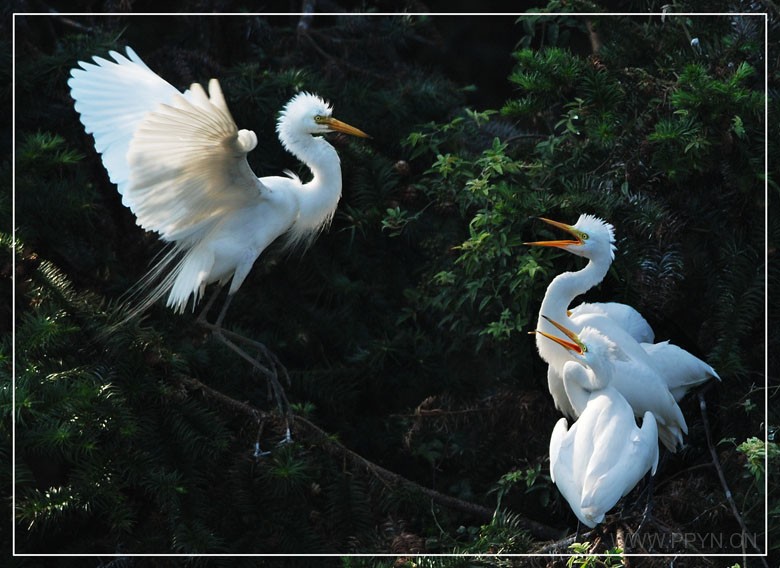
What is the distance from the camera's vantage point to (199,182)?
265 cm

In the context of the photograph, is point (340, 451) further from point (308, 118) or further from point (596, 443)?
point (308, 118)

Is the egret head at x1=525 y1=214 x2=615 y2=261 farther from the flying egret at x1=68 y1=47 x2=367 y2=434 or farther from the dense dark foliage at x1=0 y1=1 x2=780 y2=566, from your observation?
the flying egret at x1=68 y1=47 x2=367 y2=434

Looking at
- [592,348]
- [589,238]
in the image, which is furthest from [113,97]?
[592,348]

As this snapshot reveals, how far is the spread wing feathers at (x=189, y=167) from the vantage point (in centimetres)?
241

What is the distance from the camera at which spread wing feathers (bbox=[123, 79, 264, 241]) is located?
2.41 metres

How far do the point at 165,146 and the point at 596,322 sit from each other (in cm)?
117

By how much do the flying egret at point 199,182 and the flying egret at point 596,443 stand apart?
738 millimetres

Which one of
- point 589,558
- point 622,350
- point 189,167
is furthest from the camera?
point 622,350

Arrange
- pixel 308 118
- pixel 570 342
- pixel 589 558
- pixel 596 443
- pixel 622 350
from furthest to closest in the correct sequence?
pixel 308 118
pixel 622 350
pixel 570 342
pixel 596 443
pixel 589 558

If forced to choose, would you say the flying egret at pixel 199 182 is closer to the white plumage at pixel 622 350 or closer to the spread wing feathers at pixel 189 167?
the spread wing feathers at pixel 189 167

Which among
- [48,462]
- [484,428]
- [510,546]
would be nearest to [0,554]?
[48,462]

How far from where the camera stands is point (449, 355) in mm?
3193

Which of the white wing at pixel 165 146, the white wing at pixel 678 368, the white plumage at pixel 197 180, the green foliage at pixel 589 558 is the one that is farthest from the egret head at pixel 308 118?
the green foliage at pixel 589 558

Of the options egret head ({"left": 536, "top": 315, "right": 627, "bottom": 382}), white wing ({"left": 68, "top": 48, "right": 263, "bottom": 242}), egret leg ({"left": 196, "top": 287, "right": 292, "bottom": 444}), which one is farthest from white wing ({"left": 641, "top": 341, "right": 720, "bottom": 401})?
white wing ({"left": 68, "top": 48, "right": 263, "bottom": 242})
